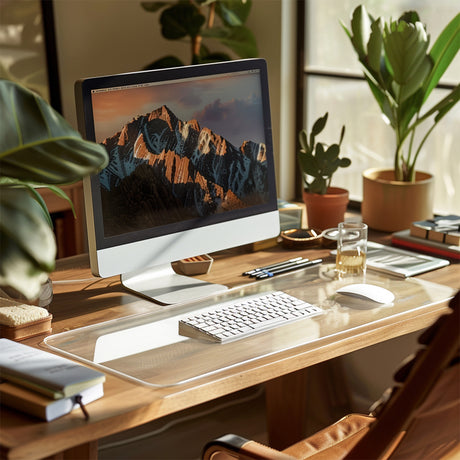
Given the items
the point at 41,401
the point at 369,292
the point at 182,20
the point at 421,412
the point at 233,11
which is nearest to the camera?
the point at 421,412

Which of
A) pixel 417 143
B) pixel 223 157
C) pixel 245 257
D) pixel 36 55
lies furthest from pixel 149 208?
pixel 36 55

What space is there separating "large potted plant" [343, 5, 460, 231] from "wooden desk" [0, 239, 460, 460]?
33 centimetres

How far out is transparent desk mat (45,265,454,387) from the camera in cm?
150

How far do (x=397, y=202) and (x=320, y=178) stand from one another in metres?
0.25

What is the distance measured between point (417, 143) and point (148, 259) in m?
1.30

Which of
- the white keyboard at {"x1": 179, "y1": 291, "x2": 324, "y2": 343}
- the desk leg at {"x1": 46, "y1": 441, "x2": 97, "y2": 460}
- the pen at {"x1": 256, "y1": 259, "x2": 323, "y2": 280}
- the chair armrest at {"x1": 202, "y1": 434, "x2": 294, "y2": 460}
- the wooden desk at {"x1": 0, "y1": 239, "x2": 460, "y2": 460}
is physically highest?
the pen at {"x1": 256, "y1": 259, "x2": 323, "y2": 280}

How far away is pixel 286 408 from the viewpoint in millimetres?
2303

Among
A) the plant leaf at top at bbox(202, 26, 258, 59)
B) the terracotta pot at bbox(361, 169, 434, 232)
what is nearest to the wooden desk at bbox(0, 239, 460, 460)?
the terracotta pot at bbox(361, 169, 434, 232)

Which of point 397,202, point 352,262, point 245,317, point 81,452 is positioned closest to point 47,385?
point 81,452

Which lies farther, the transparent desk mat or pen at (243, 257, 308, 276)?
pen at (243, 257, 308, 276)

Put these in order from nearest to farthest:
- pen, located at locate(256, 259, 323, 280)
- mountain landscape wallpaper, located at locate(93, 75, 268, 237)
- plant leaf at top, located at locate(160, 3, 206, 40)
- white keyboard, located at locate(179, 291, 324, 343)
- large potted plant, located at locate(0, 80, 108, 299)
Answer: large potted plant, located at locate(0, 80, 108, 299) < white keyboard, located at locate(179, 291, 324, 343) < mountain landscape wallpaper, located at locate(93, 75, 268, 237) < pen, located at locate(256, 259, 323, 280) < plant leaf at top, located at locate(160, 3, 206, 40)

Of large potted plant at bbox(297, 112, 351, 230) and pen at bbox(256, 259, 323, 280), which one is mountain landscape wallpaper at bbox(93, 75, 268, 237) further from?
large potted plant at bbox(297, 112, 351, 230)

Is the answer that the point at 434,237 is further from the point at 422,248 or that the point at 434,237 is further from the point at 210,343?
the point at 210,343

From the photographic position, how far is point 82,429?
4.16 feet
